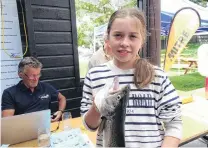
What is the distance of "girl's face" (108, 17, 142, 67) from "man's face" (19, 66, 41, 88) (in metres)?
1.46

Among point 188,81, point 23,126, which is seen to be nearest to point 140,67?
point 23,126

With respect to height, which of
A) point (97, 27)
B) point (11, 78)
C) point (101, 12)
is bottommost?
point (11, 78)

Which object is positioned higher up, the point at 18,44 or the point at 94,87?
the point at 18,44

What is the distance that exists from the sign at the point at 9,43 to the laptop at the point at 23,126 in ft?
4.25

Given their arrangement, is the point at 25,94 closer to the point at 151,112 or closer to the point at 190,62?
the point at 151,112

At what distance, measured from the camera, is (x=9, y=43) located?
258 cm

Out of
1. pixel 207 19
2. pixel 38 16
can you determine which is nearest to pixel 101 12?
pixel 38 16

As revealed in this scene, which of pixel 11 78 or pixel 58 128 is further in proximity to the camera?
pixel 11 78

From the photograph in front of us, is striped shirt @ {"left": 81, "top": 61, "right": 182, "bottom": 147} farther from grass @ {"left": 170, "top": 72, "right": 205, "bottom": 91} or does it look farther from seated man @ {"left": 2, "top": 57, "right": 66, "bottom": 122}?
grass @ {"left": 170, "top": 72, "right": 205, "bottom": 91}

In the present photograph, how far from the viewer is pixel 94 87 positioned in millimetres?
983

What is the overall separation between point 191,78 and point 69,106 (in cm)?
399

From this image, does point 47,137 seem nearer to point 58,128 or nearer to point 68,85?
point 58,128

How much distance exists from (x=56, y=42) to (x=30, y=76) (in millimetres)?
891

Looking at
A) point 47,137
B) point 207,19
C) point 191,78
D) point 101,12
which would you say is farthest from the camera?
point 191,78
